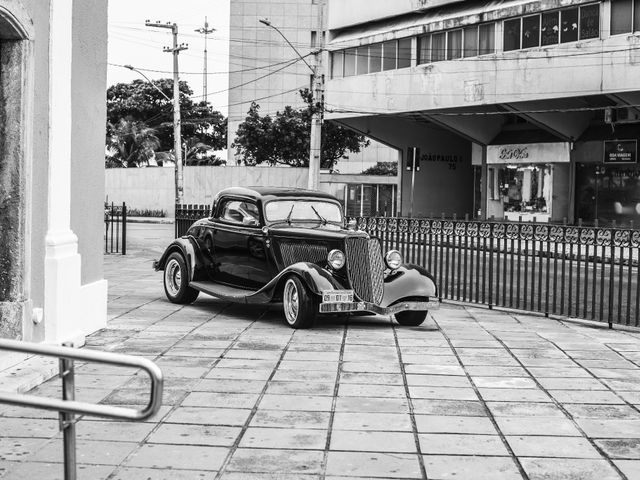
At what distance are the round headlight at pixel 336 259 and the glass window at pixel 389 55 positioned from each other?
3202 centimetres

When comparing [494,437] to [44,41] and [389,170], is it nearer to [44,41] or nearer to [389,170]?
[44,41]

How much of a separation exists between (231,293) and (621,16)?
2493 centimetres

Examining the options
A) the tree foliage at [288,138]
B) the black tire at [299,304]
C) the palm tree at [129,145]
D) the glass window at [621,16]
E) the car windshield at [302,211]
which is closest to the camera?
the black tire at [299,304]

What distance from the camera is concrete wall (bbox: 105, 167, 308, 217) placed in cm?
4944

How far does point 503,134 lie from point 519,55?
6612 mm

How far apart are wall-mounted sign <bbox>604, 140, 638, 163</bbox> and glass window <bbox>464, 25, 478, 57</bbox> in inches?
255

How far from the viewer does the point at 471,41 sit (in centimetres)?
3794

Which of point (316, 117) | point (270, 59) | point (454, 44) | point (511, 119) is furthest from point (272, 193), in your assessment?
point (270, 59)

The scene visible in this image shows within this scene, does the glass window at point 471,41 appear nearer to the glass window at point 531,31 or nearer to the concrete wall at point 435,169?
the glass window at point 531,31

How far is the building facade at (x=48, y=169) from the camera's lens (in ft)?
26.0

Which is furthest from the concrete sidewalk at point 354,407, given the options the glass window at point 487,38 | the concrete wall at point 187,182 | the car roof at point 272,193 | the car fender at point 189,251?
the concrete wall at point 187,182

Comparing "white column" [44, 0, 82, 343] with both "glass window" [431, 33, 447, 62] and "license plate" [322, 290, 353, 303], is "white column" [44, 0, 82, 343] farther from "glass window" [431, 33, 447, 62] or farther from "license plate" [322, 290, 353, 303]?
"glass window" [431, 33, 447, 62]

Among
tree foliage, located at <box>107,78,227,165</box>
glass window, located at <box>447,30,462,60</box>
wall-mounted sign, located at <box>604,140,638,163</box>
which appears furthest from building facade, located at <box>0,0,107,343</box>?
tree foliage, located at <box>107,78,227,165</box>

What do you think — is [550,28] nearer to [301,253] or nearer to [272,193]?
[272,193]
